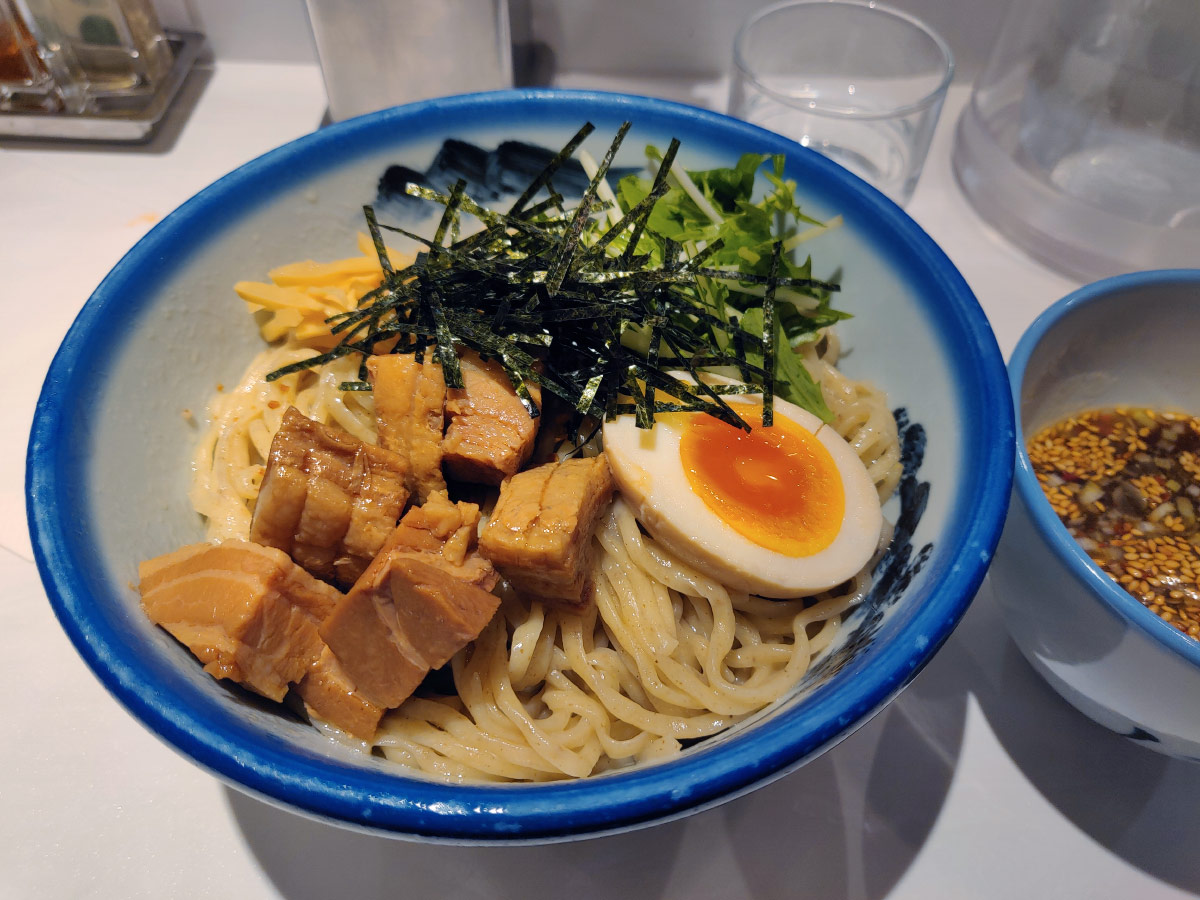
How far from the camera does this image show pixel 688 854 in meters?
1.42

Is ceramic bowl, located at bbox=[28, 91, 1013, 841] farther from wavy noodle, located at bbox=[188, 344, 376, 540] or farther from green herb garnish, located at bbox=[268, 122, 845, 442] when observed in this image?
green herb garnish, located at bbox=[268, 122, 845, 442]

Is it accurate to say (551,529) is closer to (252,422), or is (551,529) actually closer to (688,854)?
(688,854)

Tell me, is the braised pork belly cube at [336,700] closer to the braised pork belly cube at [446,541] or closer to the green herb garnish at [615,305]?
the braised pork belly cube at [446,541]

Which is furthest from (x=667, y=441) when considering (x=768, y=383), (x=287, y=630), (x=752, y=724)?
(x=287, y=630)

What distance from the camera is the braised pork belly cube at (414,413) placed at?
153cm

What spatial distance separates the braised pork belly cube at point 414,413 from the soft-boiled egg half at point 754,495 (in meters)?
0.34

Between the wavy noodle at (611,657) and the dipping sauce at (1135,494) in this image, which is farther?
the dipping sauce at (1135,494)

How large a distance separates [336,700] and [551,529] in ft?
1.58

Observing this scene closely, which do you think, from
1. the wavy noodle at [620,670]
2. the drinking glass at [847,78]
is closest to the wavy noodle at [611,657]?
the wavy noodle at [620,670]

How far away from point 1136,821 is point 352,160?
2.23 meters

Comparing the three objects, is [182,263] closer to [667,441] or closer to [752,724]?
[667,441]

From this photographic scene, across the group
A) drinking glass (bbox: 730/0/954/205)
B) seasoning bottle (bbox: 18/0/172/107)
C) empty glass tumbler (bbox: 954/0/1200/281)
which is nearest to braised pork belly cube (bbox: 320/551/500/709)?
drinking glass (bbox: 730/0/954/205)

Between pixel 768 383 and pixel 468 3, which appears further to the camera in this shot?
pixel 468 3

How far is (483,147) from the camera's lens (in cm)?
202
